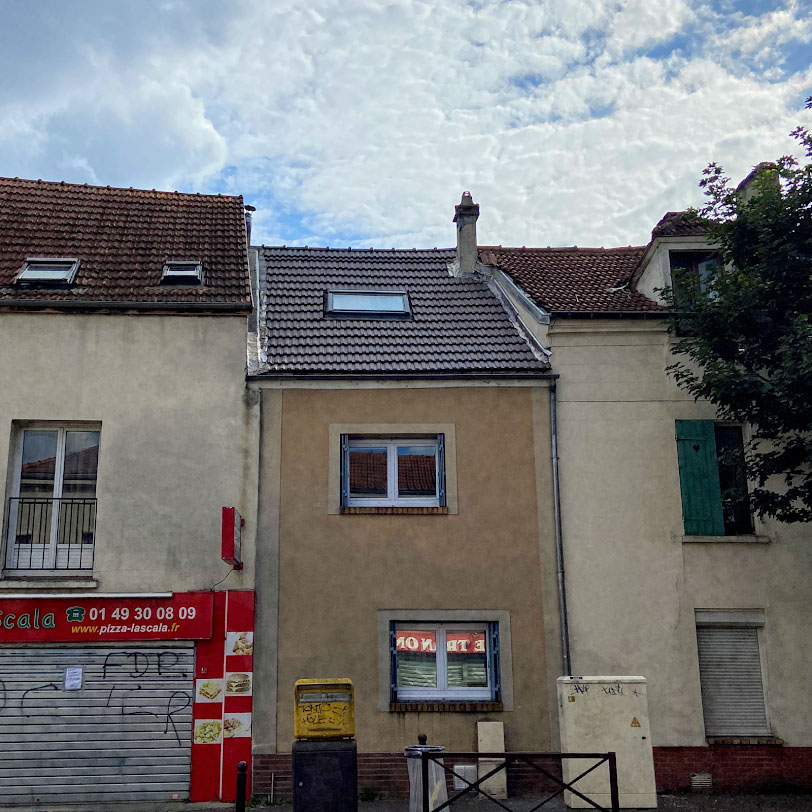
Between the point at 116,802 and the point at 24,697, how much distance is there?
1.71 metres

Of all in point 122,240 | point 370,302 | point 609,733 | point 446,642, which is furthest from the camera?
point 370,302

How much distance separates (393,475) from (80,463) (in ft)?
13.7

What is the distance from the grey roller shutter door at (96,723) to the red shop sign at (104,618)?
170 mm

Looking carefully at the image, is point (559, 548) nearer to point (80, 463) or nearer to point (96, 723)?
point (96, 723)

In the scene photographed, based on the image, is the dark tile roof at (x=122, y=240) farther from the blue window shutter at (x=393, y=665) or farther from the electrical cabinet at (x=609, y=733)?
the electrical cabinet at (x=609, y=733)

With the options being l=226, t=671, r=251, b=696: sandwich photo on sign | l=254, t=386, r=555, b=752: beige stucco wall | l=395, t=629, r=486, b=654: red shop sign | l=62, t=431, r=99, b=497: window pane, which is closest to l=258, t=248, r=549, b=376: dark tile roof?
l=254, t=386, r=555, b=752: beige stucco wall

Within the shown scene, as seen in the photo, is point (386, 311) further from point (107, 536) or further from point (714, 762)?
point (714, 762)

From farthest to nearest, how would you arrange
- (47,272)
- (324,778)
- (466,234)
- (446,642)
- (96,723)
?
(466,234) → (47,272) → (446,642) → (96,723) → (324,778)

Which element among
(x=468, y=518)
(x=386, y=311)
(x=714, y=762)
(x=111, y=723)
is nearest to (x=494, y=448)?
(x=468, y=518)

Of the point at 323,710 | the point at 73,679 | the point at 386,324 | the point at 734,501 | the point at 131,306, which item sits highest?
the point at 386,324

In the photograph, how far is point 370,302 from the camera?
49.6ft

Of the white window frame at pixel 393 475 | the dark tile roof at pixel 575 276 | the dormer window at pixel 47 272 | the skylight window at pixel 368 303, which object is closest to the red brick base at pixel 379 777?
the white window frame at pixel 393 475

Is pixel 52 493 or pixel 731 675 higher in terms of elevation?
pixel 52 493

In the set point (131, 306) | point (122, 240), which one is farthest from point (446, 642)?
point (122, 240)
